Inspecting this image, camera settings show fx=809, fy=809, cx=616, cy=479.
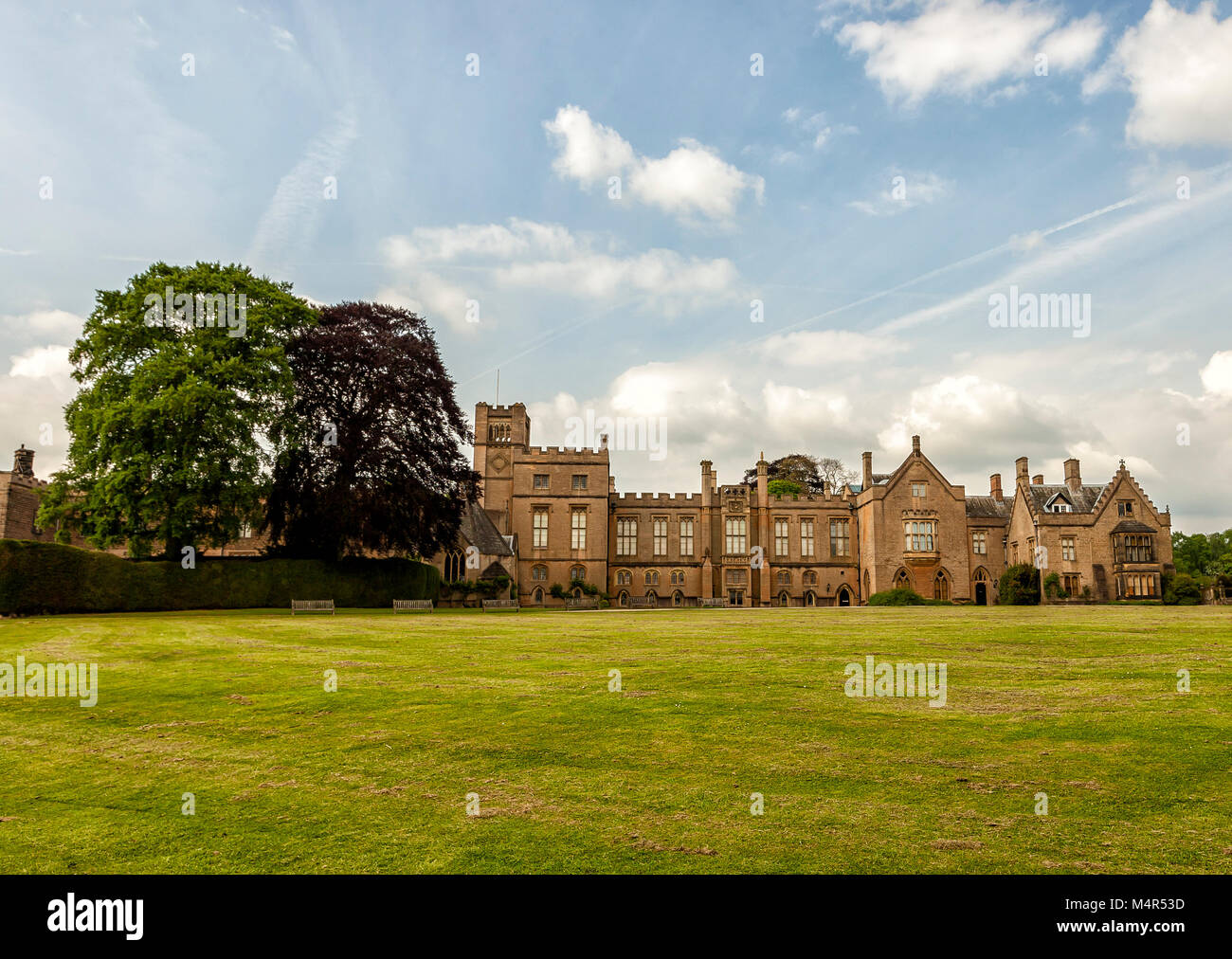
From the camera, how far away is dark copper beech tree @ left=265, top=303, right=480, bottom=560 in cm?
3522

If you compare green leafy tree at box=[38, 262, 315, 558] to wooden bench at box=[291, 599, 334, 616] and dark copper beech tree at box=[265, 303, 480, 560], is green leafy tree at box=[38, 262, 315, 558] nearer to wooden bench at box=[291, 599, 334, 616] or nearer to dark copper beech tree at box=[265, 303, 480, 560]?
dark copper beech tree at box=[265, 303, 480, 560]

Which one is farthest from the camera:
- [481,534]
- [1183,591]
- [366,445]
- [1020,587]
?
[481,534]

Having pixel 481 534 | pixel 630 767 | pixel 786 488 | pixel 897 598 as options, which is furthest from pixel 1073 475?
pixel 630 767

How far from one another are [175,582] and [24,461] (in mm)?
36525

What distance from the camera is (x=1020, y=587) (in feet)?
165

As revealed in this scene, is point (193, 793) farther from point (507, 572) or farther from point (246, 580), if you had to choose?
point (507, 572)

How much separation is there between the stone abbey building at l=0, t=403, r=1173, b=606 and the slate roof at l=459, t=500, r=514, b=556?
2.92 ft

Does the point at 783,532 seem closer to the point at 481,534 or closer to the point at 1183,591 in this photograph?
the point at 481,534

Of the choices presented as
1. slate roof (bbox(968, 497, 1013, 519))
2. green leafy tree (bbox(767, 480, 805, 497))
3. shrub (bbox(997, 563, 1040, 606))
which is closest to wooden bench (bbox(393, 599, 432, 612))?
shrub (bbox(997, 563, 1040, 606))

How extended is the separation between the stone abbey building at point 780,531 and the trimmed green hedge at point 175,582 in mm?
20686

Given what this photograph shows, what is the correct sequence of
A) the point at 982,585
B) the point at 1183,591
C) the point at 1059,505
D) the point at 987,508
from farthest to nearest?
the point at 987,508 < the point at 982,585 < the point at 1059,505 < the point at 1183,591
